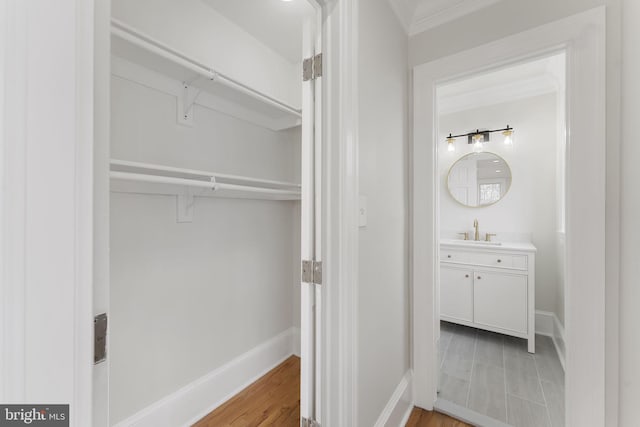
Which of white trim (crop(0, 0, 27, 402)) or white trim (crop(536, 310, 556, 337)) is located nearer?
white trim (crop(0, 0, 27, 402))

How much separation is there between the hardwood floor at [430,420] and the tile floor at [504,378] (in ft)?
0.59

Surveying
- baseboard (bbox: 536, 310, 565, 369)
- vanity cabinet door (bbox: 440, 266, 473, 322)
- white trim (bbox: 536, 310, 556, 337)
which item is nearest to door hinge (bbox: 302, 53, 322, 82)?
vanity cabinet door (bbox: 440, 266, 473, 322)

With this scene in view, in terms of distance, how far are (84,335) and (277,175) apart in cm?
197

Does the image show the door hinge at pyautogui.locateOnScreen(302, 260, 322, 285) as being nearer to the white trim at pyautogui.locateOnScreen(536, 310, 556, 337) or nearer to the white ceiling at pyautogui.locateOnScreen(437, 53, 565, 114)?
the white ceiling at pyautogui.locateOnScreen(437, 53, 565, 114)

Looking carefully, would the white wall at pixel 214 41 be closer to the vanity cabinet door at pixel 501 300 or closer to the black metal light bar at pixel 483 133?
the black metal light bar at pixel 483 133

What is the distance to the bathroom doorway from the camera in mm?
2254

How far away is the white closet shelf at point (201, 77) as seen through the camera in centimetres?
112

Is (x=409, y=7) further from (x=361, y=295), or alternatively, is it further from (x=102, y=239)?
(x=102, y=239)

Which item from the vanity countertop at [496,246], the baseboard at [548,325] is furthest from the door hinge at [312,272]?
the baseboard at [548,325]

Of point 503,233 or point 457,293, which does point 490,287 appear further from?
point 503,233

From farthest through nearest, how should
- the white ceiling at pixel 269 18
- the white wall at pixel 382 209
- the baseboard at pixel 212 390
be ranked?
the white ceiling at pixel 269 18 < the baseboard at pixel 212 390 < the white wall at pixel 382 209

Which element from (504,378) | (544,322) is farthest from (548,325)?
(504,378)

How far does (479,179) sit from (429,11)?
2039mm

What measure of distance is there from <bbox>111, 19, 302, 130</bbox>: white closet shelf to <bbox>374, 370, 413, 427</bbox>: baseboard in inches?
73.8
